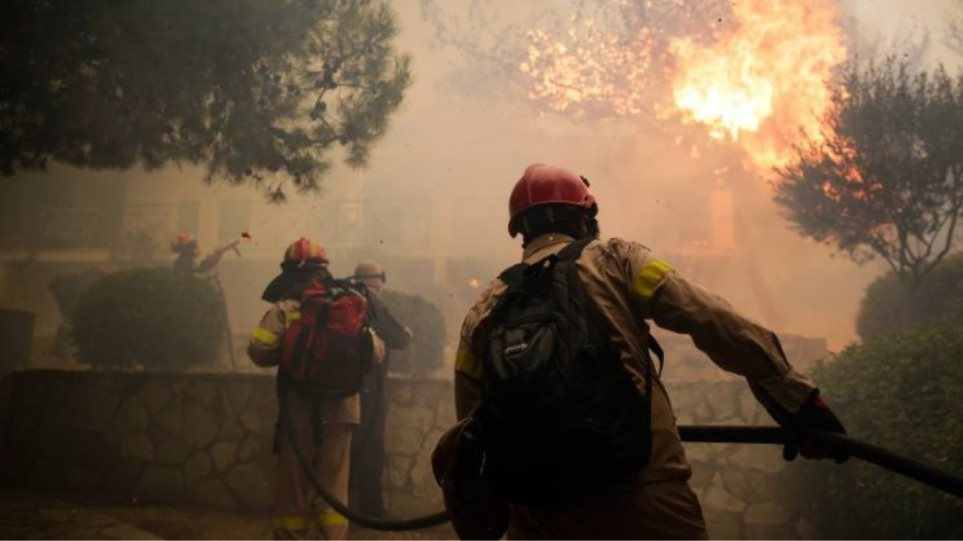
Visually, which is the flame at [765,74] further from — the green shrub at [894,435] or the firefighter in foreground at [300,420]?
the firefighter in foreground at [300,420]

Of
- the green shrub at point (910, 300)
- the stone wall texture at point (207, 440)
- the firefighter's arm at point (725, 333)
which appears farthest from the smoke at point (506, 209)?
the firefighter's arm at point (725, 333)

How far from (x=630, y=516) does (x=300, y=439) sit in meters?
3.70

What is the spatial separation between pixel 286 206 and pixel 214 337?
16661mm

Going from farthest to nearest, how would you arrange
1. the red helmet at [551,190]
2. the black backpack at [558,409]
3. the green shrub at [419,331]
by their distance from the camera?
1. the green shrub at [419,331]
2. the red helmet at [551,190]
3. the black backpack at [558,409]

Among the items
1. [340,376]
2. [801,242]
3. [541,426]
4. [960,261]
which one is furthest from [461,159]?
[541,426]

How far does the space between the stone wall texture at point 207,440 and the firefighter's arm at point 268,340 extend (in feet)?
7.14

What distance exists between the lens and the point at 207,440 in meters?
6.85

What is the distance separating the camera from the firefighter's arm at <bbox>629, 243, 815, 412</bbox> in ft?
6.15

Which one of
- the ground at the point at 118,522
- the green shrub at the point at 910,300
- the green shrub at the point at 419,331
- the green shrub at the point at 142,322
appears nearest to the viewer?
the ground at the point at 118,522

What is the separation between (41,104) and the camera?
18.7ft

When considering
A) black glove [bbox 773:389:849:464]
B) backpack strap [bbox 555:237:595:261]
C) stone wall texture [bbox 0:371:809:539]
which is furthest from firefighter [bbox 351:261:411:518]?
black glove [bbox 773:389:849:464]

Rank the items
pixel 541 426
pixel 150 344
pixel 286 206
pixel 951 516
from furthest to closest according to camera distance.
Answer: pixel 286 206 < pixel 150 344 < pixel 951 516 < pixel 541 426

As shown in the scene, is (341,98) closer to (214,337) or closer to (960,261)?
(214,337)

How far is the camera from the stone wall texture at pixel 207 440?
240 inches
